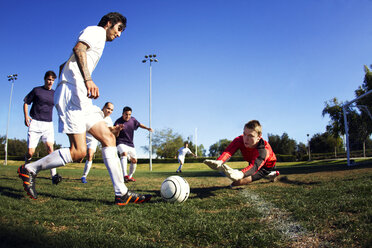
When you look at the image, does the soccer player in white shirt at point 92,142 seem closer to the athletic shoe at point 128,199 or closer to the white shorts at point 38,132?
the white shorts at point 38,132

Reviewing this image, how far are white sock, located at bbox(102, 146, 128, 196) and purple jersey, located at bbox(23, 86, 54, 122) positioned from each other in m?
3.79

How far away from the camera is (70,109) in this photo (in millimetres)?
3594

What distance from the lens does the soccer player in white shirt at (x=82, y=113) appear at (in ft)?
11.7

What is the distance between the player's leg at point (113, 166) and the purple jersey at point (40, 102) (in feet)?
12.0

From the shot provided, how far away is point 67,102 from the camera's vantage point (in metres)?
3.61

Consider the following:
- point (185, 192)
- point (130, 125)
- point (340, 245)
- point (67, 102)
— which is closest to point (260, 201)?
point (185, 192)

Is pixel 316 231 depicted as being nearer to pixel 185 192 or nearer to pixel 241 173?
pixel 185 192

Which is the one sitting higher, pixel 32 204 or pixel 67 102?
pixel 67 102

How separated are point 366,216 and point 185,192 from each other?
2358mm

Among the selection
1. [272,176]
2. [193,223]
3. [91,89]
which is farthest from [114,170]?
[272,176]

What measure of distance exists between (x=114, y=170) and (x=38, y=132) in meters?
4.05

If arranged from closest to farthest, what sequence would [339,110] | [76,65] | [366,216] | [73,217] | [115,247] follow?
[115,247] < [366,216] < [73,217] < [76,65] < [339,110]

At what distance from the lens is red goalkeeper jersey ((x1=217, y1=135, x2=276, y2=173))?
16.1 ft

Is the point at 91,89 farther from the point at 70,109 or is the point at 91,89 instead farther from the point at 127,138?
the point at 127,138
